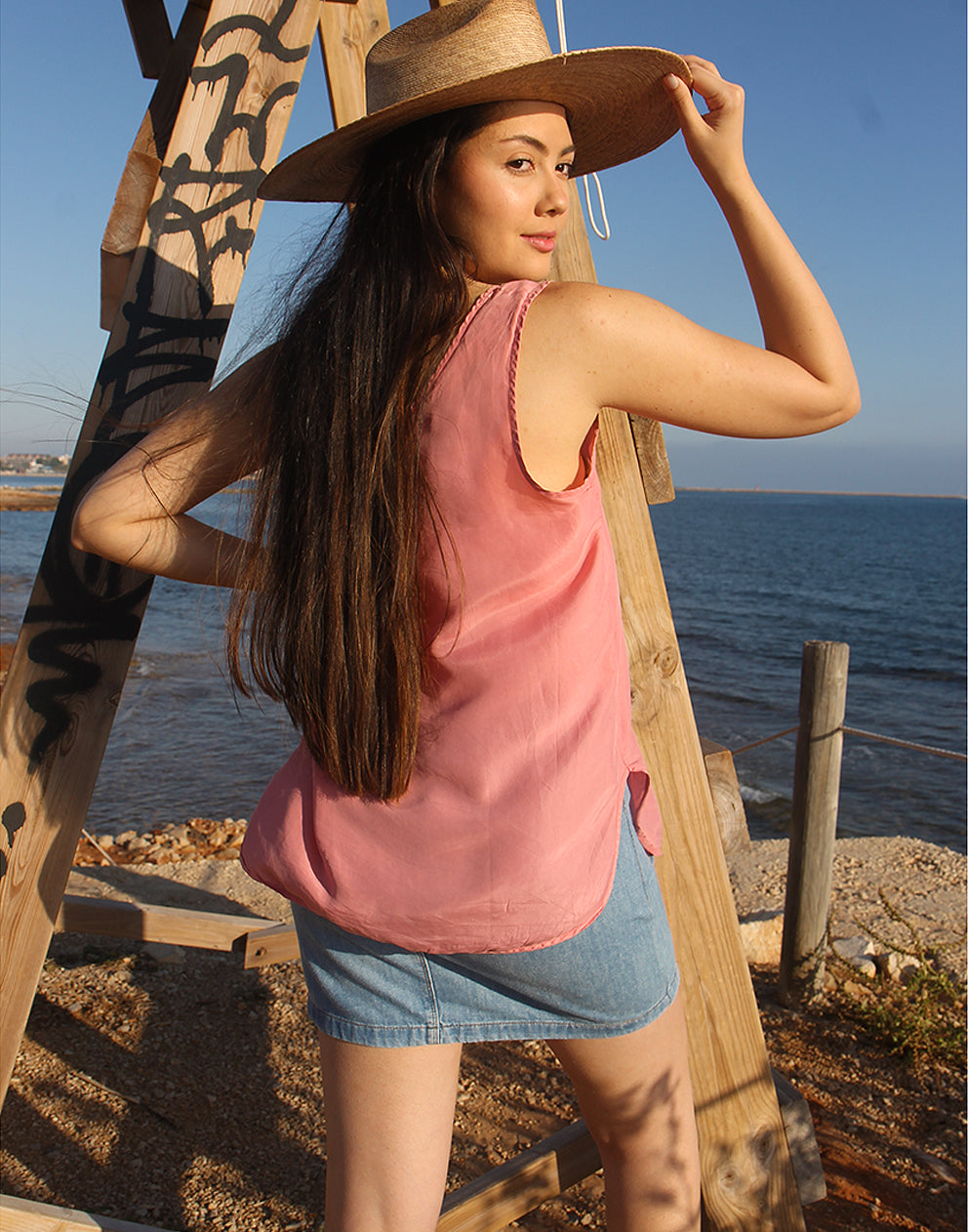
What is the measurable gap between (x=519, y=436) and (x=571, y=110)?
694mm

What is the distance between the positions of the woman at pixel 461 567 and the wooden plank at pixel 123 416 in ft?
1.54

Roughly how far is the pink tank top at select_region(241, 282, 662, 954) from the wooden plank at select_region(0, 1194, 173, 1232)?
3.41ft

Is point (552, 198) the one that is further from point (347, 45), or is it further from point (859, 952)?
point (859, 952)

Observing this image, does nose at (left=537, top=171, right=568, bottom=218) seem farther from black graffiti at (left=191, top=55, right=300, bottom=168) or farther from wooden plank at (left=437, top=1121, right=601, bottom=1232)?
wooden plank at (left=437, top=1121, right=601, bottom=1232)

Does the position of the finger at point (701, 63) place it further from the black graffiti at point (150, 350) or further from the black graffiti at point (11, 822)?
the black graffiti at point (11, 822)

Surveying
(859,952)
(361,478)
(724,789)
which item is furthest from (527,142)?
(859,952)

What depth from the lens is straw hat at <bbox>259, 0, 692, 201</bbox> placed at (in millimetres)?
1255

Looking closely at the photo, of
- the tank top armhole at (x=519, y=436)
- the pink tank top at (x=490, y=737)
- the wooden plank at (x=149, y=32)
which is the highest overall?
the wooden plank at (x=149, y=32)

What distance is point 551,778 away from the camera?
1225 mm

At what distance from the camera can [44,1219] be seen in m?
1.75

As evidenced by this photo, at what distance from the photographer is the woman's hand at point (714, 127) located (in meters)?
1.36

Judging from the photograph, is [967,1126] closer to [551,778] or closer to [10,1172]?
[551,778]

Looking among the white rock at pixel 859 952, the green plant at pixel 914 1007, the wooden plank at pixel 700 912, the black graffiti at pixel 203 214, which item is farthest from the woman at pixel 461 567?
the white rock at pixel 859 952

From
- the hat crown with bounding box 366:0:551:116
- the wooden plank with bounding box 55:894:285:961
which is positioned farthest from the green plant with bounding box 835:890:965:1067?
the hat crown with bounding box 366:0:551:116
